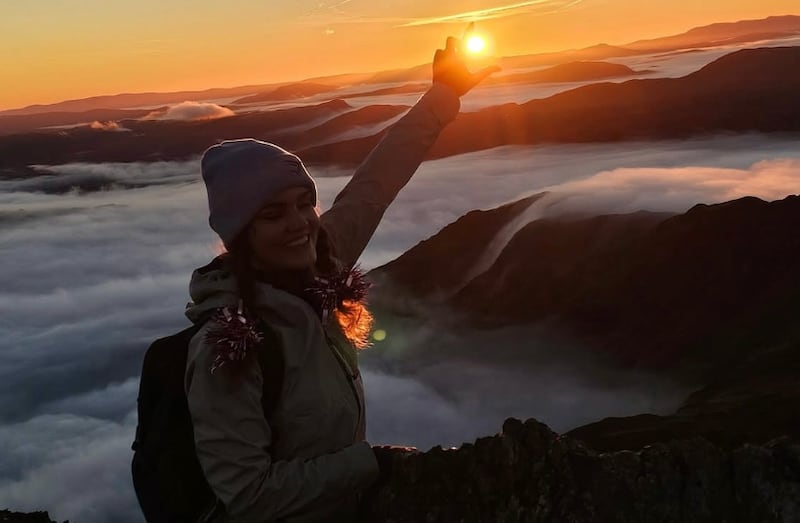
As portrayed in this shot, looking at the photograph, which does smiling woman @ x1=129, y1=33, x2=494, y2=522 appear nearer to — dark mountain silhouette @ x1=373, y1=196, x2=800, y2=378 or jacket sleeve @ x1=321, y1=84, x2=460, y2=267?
jacket sleeve @ x1=321, y1=84, x2=460, y2=267

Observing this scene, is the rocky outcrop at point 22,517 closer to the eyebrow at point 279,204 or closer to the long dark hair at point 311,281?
the long dark hair at point 311,281

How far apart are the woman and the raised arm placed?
3.08 ft

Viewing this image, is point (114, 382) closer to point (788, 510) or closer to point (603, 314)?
point (603, 314)

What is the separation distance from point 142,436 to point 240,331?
869 mm

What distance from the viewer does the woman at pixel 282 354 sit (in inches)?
122

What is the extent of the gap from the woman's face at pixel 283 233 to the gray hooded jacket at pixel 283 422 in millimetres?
193

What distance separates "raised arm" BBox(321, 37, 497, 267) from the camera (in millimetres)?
4859

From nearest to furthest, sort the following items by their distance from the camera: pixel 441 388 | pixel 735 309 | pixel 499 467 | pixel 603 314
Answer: pixel 499 467 → pixel 735 309 → pixel 603 314 → pixel 441 388

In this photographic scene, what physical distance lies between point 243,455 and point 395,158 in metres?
2.68

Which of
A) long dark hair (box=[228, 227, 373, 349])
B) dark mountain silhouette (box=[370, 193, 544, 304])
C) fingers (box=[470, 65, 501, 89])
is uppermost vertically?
fingers (box=[470, 65, 501, 89])

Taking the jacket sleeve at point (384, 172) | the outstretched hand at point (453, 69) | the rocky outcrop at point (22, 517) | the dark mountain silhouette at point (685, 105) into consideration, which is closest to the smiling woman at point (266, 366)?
the jacket sleeve at point (384, 172)

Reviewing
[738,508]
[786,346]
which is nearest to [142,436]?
[738,508]

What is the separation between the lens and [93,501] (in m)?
105

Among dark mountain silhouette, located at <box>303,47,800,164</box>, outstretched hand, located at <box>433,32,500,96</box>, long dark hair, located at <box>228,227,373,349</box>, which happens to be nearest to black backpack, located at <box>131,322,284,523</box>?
long dark hair, located at <box>228,227,373,349</box>
